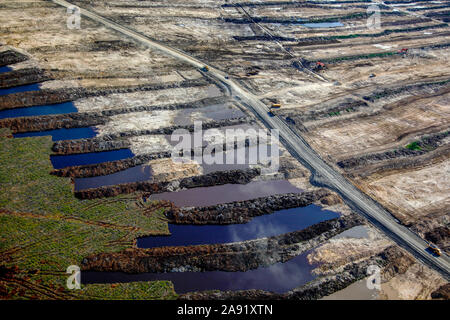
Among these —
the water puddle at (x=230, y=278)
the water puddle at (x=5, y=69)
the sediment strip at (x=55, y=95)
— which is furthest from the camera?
the water puddle at (x=5, y=69)

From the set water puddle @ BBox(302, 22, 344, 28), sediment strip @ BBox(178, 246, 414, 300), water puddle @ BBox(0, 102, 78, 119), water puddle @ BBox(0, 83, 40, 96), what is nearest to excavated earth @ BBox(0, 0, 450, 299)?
sediment strip @ BBox(178, 246, 414, 300)

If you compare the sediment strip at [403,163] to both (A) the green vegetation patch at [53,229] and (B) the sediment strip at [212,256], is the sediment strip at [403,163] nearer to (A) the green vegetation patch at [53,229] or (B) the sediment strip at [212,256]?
(B) the sediment strip at [212,256]

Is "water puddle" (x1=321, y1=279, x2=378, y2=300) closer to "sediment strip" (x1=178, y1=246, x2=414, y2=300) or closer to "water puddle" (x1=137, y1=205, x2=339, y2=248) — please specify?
"sediment strip" (x1=178, y1=246, x2=414, y2=300)

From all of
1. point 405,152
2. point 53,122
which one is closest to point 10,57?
point 53,122

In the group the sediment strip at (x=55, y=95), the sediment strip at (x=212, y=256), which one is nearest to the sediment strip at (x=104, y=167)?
the sediment strip at (x=212, y=256)

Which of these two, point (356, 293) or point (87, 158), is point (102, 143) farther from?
point (356, 293)
